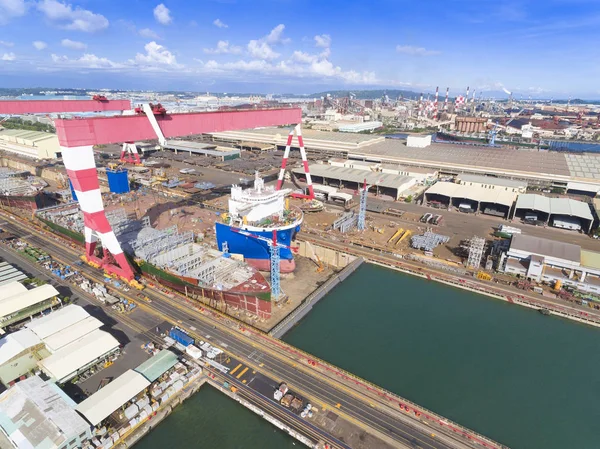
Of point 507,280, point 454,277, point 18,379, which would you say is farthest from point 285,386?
point 507,280

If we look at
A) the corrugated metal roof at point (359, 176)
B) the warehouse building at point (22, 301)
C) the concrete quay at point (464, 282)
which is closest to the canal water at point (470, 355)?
the concrete quay at point (464, 282)

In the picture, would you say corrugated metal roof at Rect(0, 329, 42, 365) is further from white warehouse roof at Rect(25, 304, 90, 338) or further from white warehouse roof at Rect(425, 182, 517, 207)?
white warehouse roof at Rect(425, 182, 517, 207)

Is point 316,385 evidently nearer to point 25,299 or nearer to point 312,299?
point 312,299

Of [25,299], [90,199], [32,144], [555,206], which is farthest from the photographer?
[32,144]

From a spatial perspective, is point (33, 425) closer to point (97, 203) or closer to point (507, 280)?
point (97, 203)

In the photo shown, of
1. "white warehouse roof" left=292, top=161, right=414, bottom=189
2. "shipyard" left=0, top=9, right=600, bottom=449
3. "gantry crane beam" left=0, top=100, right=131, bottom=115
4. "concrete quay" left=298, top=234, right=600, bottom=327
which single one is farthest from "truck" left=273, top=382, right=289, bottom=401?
"gantry crane beam" left=0, top=100, right=131, bottom=115

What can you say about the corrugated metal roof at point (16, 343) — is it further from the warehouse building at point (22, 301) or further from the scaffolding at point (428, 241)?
the scaffolding at point (428, 241)

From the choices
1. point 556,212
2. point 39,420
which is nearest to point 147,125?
point 39,420
